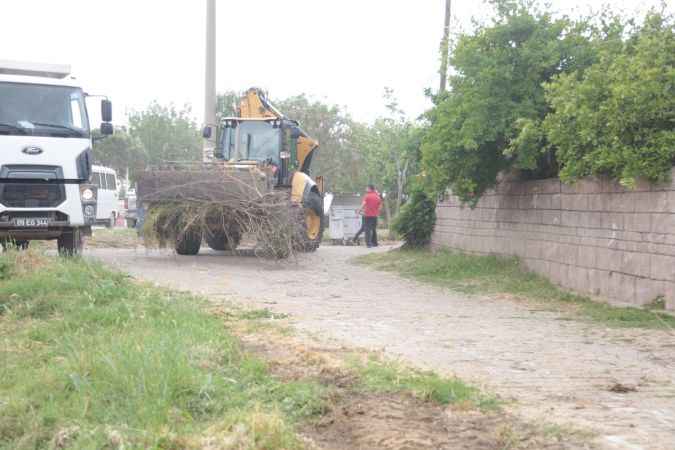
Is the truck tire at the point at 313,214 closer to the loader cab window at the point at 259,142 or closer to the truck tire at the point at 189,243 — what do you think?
the loader cab window at the point at 259,142

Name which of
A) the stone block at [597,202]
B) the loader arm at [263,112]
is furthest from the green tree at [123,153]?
the stone block at [597,202]

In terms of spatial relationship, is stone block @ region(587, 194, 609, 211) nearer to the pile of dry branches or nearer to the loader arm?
the pile of dry branches

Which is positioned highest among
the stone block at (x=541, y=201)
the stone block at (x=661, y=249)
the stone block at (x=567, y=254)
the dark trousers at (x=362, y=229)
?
the stone block at (x=541, y=201)

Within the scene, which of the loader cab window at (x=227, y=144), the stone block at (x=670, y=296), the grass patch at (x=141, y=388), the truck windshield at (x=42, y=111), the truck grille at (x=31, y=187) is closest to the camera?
the grass patch at (x=141, y=388)

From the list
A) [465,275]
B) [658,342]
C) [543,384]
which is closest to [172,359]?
[543,384]

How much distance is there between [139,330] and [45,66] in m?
9.06

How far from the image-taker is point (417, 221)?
19188 millimetres

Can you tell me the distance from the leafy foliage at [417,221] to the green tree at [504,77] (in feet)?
17.3

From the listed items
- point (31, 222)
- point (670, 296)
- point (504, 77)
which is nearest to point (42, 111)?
point (31, 222)

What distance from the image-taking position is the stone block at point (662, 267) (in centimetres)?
953

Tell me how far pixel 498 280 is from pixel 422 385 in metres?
7.93

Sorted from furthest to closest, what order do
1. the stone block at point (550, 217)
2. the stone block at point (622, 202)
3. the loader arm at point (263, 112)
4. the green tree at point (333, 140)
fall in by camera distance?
the green tree at point (333, 140), the loader arm at point (263, 112), the stone block at point (550, 217), the stone block at point (622, 202)

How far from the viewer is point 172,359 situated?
18.7ft

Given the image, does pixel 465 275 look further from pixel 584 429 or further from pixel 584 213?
pixel 584 429
